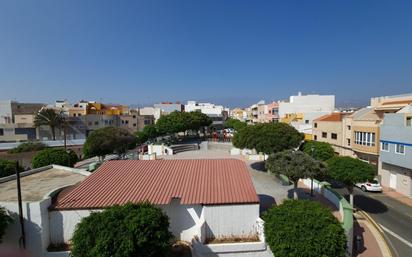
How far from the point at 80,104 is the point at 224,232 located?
242ft

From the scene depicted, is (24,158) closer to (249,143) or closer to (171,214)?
(249,143)

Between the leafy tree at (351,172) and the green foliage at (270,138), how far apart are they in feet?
18.9

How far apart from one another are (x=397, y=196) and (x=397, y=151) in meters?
4.45

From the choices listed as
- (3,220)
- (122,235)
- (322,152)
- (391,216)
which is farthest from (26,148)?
(391,216)

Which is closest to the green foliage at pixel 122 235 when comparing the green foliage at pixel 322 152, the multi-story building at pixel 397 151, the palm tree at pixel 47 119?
the green foliage at pixel 322 152

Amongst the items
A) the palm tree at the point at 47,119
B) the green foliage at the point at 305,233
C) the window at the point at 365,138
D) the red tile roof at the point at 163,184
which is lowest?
the green foliage at the point at 305,233

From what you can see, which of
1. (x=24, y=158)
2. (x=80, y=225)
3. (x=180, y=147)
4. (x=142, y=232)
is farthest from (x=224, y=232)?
(x=24, y=158)

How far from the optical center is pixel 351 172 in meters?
19.6

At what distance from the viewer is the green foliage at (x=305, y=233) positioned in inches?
398

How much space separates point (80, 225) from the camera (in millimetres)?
9797

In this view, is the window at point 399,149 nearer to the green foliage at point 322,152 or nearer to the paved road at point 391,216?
the paved road at point 391,216

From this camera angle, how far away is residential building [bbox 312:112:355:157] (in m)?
35.9

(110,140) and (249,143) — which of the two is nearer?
(249,143)

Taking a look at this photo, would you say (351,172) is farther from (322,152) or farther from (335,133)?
(335,133)
